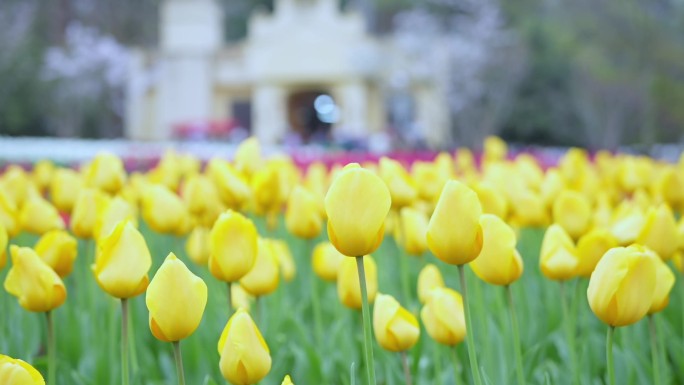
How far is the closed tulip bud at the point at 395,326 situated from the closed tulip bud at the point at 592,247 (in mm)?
407

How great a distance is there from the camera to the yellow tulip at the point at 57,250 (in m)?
1.53

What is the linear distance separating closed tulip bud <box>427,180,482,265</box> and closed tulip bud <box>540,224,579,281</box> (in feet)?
1.18

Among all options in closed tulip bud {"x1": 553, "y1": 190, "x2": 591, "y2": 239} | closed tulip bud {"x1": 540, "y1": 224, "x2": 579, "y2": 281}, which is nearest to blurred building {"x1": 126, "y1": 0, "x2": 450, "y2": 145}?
closed tulip bud {"x1": 553, "y1": 190, "x2": 591, "y2": 239}

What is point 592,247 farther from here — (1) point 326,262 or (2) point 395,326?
(1) point 326,262

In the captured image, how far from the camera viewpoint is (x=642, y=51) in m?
18.0

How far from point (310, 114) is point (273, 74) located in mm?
6587

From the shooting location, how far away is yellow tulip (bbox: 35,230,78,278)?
1.53 meters

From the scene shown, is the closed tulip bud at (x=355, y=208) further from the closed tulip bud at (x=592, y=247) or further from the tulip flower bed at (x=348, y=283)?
the closed tulip bud at (x=592, y=247)

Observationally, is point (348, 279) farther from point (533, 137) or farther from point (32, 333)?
point (533, 137)

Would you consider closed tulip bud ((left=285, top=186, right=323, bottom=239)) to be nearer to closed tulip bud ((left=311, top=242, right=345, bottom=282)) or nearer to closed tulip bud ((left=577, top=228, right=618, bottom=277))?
closed tulip bud ((left=311, top=242, right=345, bottom=282))

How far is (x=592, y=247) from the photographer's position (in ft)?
5.04

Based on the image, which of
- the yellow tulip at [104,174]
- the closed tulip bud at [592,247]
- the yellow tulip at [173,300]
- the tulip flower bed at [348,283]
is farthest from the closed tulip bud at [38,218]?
the closed tulip bud at [592,247]

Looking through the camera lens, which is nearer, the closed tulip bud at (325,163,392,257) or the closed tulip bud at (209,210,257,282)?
the closed tulip bud at (325,163,392,257)

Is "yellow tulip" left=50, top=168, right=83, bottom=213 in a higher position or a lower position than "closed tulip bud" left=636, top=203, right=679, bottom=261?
higher
